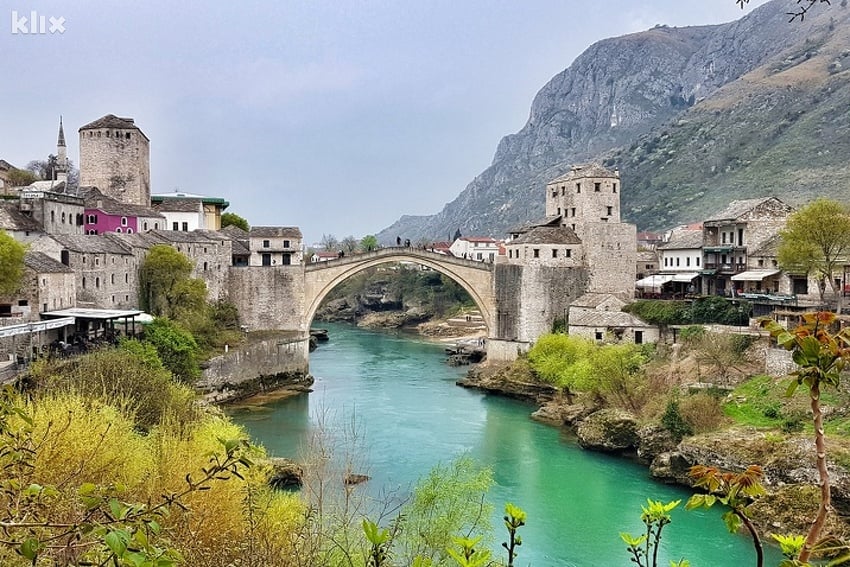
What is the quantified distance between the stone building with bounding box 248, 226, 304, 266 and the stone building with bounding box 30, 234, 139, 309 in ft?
22.2

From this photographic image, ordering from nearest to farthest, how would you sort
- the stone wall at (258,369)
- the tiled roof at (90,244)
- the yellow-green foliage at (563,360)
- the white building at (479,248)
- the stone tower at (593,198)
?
the tiled roof at (90,244) → the yellow-green foliage at (563,360) → the stone wall at (258,369) → the stone tower at (593,198) → the white building at (479,248)

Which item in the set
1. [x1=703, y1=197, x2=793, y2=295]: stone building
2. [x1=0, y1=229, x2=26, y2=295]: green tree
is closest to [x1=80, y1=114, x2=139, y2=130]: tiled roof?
[x1=0, y1=229, x2=26, y2=295]: green tree

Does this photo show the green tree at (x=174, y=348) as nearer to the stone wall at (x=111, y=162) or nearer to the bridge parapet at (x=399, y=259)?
the bridge parapet at (x=399, y=259)

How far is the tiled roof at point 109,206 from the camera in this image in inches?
1254

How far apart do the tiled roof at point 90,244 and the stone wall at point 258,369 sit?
5.29 meters

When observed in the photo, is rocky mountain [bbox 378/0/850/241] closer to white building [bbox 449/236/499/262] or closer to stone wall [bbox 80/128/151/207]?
white building [bbox 449/236/499/262]

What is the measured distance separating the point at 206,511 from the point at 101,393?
7.49 metres

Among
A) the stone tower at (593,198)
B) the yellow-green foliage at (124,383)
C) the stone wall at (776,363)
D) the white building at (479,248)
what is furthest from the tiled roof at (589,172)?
the white building at (479,248)

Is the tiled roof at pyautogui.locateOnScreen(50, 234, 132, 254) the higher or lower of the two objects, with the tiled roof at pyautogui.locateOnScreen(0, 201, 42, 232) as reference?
lower

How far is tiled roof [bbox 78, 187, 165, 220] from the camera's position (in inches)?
1254

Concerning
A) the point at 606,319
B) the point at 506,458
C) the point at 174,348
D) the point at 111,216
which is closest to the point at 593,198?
the point at 606,319

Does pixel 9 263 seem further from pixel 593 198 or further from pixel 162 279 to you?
pixel 593 198

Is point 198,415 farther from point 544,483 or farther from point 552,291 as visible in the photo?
point 552,291

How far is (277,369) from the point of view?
3033 centimetres
